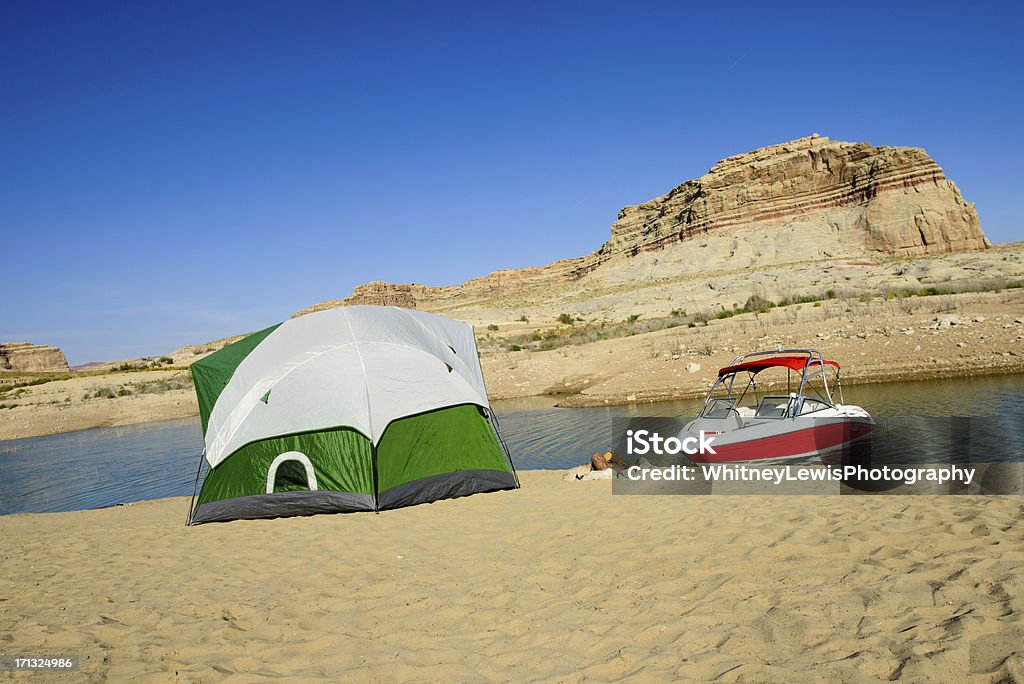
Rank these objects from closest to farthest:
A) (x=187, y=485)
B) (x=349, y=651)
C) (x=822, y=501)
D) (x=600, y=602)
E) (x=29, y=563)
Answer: (x=349, y=651) < (x=600, y=602) < (x=29, y=563) < (x=822, y=501) < (x=187, y=485)

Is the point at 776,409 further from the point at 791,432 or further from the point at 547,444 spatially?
the point at 547,444

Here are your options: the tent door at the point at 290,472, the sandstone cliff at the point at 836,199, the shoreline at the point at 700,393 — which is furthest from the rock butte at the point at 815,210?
the tent door at the point at 290,472

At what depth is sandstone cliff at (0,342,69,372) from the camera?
10931 centimetres

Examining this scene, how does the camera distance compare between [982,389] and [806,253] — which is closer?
[982,389]

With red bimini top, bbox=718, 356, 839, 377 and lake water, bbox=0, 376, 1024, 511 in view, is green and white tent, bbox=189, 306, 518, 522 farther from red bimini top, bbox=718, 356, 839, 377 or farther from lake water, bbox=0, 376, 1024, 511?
→ red bimini top, bbox=718, 356, 839, 377

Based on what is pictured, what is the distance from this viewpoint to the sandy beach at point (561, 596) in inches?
173

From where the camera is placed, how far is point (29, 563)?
7734 millimetres

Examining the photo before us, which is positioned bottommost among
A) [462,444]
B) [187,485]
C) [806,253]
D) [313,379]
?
[187,485]

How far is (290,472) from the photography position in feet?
32.7

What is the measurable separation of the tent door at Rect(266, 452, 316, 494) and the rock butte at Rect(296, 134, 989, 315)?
7870 cm

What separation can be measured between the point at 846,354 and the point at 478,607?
71.8 ft

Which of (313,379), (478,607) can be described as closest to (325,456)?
(313,379)

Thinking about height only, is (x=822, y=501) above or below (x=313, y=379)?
below

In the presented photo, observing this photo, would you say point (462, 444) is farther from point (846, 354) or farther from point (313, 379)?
point (846, 354)
